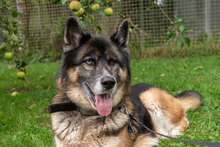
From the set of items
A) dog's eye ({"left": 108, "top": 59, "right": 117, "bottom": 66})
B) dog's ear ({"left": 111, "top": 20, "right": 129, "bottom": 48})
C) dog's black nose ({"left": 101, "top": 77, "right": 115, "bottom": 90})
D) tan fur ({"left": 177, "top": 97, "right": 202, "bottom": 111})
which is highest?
dog's ear ({"left": 111, "top": 20, "right": 129, "bottom": 48})

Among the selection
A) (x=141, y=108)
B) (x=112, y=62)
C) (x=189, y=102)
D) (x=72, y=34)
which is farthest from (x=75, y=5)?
(x=189, y=102)

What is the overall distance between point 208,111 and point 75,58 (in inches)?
93.6

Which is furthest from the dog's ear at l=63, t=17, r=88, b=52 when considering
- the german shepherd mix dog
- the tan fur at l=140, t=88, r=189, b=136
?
the tan fur at l=140, t=88, r=189, b=136

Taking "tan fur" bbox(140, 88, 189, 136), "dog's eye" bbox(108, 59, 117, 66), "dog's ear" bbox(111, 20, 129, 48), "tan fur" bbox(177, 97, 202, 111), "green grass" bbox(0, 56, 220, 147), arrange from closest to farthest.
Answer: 1. "dog's eye" bbox(108, 59, 117, 66)
2. "dog's ear" bbox(111, 20, 129, 48)
3. "green grass" bbox(0, 56, 220, 147)
4. "tan fur" bbox(140, 88, 189, 136)
5. "tan fur" bbox(177, 97, 202, 111)

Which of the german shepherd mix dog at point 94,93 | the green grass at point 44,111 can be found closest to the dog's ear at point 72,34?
the german shepherd mix dog at point 94,93

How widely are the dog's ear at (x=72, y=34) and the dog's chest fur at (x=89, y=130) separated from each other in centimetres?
78

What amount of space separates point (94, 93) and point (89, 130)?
0.40 m

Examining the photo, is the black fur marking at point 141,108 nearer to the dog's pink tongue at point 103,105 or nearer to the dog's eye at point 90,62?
the dog's pink tongue at point 103,105

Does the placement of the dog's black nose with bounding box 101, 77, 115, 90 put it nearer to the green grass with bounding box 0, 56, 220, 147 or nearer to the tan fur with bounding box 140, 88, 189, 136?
the green grass with bounding box 0, 56, 220, 147

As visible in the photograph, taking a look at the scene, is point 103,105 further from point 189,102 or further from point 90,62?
point 189,102

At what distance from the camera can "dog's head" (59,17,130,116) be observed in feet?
7.75

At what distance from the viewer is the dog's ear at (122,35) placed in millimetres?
2674

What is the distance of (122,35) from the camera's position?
274 centimetres

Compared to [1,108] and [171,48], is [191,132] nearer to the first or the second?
[1,108]
